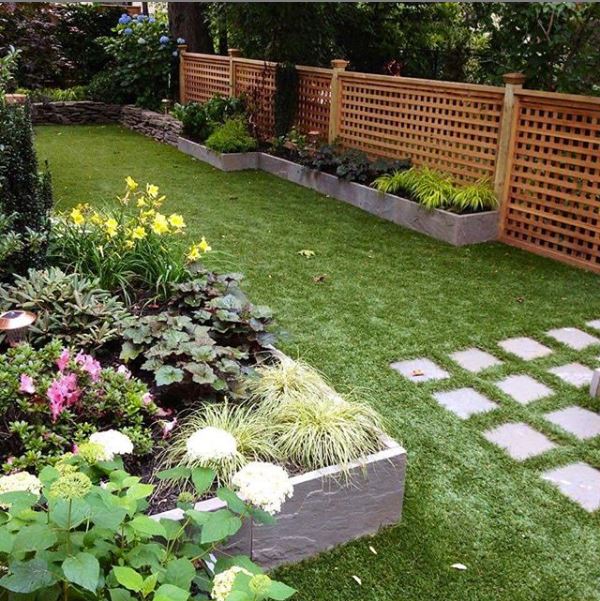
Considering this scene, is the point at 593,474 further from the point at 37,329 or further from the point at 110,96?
the point at 110,96

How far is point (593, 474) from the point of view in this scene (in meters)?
2.93

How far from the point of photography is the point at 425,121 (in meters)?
7.04

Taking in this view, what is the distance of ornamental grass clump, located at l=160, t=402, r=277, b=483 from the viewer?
238 cm

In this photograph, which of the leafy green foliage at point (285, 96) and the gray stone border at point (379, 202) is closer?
the gray stone border at point (379, 202)

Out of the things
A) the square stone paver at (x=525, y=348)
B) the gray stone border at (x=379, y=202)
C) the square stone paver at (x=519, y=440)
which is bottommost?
the square stone paver at (x=519, y=440)

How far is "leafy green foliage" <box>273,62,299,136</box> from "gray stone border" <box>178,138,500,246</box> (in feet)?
1.68

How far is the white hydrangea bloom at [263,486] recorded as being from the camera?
Result: 191 cm

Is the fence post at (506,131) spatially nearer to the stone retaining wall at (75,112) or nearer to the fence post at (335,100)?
the fence post at (335,100)

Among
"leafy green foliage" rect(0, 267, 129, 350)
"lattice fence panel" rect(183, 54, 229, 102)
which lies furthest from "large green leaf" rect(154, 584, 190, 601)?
"lattice fence panel" rect(183, 54, 229, 102)

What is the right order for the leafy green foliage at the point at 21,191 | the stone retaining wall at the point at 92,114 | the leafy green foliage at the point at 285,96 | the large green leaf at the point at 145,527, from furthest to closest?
the stone retaining wall at the point at 92,114
the leafy green foliage at the point at 285,96
the leafy green foliage at the point at 21,191
the large green leaf at the point at 145,527

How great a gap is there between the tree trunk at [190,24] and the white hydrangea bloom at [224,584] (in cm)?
1200

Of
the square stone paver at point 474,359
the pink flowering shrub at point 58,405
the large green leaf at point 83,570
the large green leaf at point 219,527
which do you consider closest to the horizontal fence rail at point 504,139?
the square stone paver at point 474,359

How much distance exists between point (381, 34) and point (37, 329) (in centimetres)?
1033

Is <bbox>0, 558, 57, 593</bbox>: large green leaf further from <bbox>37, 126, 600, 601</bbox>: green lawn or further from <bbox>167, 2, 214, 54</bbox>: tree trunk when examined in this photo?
<bbox>167, 2, 214, 54</bbox>: tree trunk
